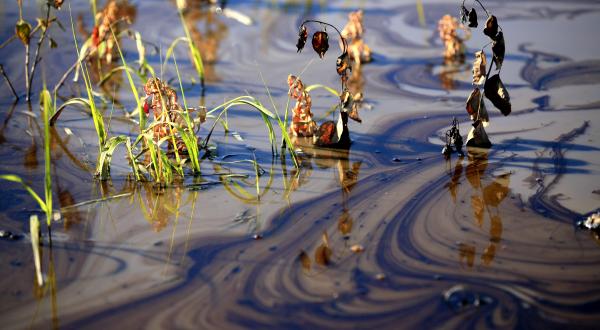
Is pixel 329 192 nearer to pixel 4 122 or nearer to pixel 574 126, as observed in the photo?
pixel 574 126

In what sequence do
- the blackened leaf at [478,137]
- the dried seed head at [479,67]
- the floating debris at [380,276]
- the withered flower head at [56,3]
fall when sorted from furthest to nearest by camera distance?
1. the withered flower head at [56,3]
2. the blackened leaf at [478,137]
3. the dried seed head at [479,67]
4. the floating debris at [380,276]

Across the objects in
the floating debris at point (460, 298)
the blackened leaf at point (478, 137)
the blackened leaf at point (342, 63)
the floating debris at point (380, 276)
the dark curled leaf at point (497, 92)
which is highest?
the blackened leaf at point (342, 63)

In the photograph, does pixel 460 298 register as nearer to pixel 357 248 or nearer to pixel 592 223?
pixel 357 248

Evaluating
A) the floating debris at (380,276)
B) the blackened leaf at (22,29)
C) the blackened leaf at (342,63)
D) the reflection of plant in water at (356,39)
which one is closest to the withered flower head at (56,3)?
the blackened leaf at (22,29)

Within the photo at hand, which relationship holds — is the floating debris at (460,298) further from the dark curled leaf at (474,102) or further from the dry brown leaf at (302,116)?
the dry brown leaf at (302,116)

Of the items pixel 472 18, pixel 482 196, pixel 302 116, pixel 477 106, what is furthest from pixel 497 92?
pixel 302 116

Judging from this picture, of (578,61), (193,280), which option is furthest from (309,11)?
(193,280)
